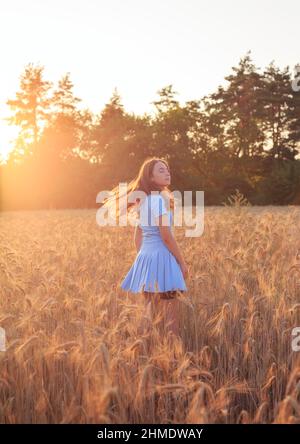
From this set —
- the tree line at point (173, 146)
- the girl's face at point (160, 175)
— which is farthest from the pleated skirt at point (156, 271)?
the tree line at point (173, 146)

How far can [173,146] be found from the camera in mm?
41781

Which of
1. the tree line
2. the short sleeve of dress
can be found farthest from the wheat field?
the tree line

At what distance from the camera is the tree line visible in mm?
39906

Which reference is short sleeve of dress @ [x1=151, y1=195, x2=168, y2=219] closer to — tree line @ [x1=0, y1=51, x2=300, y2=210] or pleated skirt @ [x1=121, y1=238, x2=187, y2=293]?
pleated skirt @ [x1=121, y1=238, x2=187, y2=293]

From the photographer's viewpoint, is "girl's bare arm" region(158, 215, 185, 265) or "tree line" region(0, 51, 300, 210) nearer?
"girl's bare arm" region(158, 215, 185, 265)

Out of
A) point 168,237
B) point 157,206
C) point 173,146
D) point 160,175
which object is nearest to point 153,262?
point 168,237

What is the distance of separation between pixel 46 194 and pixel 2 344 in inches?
1462

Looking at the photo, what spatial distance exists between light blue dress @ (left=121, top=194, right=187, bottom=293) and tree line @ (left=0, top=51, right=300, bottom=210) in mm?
33553

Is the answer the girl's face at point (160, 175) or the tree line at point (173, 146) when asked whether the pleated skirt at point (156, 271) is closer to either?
the girl's face at point (160, 175)

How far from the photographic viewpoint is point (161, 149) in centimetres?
4181

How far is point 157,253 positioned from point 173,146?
124 feet

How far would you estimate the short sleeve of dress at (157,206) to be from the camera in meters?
4.41
